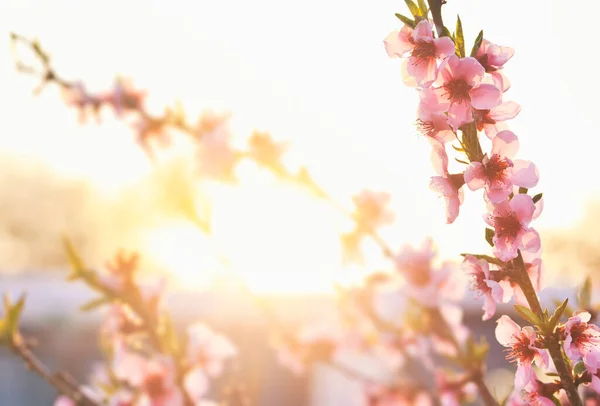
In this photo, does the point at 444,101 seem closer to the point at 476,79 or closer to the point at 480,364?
the point at 476,79

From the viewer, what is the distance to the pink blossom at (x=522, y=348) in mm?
1137

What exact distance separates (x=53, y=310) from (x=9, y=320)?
33.6ft

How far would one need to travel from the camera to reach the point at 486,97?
3.78ft

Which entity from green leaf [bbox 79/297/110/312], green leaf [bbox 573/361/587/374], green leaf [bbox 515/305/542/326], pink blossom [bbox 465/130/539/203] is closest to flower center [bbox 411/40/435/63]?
pink blossom [bbox 465/130/539/203]

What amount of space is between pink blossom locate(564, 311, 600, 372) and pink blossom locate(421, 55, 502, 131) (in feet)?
1.33

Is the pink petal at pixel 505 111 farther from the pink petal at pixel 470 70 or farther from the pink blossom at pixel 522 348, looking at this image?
the pink blossom at pixel 522 348

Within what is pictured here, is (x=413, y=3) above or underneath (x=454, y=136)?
above

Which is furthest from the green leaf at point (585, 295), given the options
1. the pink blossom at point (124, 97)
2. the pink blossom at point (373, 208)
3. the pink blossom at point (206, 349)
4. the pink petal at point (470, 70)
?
the pink blossom at point (124, 97)

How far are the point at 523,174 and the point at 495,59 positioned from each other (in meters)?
0.24

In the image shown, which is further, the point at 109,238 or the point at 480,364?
the point at 109,238

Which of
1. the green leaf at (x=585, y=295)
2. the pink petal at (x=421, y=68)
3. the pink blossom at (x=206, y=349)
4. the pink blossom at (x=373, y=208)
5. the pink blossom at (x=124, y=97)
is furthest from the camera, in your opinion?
the pink blossom at (x=124, y=97)

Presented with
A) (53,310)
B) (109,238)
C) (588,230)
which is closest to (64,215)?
(109,238)

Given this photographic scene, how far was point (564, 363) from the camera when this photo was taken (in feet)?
3.69

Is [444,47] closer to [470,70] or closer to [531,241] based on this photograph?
[470,70]
